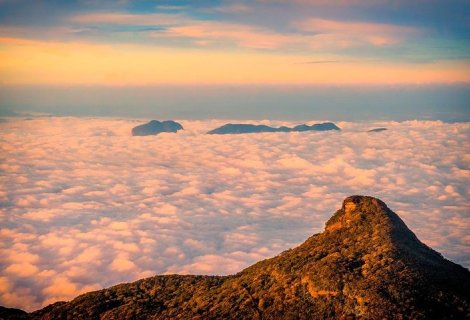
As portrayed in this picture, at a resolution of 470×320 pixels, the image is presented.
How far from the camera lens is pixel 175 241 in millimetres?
199625

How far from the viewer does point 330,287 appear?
41312 mm

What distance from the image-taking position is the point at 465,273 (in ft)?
154

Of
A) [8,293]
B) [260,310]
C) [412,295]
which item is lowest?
[8,293]

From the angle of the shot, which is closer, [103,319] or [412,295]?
[412,295]

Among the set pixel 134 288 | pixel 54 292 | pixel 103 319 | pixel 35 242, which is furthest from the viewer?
pixel 35 242

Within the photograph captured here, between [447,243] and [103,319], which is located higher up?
[103,319]

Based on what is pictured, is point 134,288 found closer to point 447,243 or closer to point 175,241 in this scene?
point 175,241

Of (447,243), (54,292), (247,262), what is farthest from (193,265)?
(447,243)

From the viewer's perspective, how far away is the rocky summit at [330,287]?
126ft

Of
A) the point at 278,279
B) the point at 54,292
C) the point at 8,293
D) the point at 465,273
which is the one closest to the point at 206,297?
the point at 278,279

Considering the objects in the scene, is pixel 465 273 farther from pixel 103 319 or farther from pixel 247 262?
pixel 247 262

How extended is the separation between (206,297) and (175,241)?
502ft

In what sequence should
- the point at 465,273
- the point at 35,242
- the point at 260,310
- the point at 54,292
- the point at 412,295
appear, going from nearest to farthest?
1. the point at 412,295
2. the point at 260,310
3. the point at 465,273
4. the point at 54,292
5. the point at 35,242

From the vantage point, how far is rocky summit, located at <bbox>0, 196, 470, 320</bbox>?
38.4m
